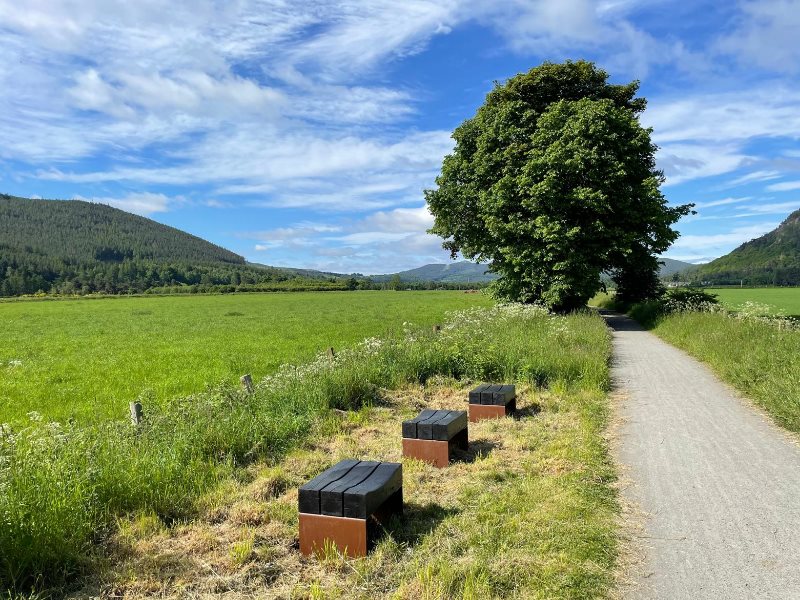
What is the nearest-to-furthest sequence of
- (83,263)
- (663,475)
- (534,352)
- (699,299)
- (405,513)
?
(405,513), (663,475), (534,352), (699,299), (83,263)

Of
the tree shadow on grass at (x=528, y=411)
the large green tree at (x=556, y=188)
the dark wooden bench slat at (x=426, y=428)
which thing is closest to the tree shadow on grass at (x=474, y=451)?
the dark wooden bench slat at (x=426, y=428)

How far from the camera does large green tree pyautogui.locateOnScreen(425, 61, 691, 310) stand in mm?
22297

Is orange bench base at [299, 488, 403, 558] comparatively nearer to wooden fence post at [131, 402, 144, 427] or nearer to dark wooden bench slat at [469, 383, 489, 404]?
wooden fence post at [131, 402, 144, 427]

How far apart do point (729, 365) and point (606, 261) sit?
15398 mm

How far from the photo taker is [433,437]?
614 cm

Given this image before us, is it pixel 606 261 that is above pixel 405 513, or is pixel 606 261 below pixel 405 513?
above

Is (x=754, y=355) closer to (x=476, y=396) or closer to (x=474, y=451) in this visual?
(x=476, y=396)

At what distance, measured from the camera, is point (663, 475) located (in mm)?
5613

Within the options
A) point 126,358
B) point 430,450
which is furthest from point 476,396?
point 126,358

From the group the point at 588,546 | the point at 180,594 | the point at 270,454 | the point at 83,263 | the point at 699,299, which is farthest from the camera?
the point at 83,263

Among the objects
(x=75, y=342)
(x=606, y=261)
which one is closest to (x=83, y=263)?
A: (x=75, y=342)

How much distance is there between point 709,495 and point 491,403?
351cm

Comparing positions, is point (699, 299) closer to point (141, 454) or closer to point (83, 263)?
point (141, 454)

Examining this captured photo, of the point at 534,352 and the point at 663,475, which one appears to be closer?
the point at 663,475
